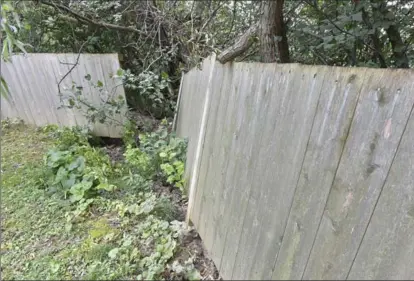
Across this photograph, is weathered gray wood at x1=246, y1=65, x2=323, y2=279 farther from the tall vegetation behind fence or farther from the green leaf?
the green leaf

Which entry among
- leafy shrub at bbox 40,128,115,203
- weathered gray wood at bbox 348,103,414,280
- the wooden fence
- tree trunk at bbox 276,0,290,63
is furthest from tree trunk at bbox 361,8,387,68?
the wooden fence

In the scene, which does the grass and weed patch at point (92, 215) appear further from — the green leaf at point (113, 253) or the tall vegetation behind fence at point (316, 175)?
the tall vegetation behind fence at point (316, 175)

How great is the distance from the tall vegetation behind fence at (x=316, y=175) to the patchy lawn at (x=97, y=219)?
0.51m

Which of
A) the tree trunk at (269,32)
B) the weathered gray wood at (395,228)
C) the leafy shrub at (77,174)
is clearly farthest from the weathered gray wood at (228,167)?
the leafy shrub at (77,174)

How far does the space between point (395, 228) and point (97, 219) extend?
2.41 m

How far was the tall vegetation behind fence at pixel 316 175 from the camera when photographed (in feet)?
2.53

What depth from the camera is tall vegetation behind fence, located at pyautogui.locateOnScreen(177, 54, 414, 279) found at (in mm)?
772

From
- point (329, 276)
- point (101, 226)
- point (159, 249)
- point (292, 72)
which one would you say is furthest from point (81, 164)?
point (329, 276)

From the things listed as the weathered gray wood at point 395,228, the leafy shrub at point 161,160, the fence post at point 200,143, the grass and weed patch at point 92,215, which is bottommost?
the grass and weed patch at point 92,215

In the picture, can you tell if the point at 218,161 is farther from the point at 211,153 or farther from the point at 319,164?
the point at 319,164

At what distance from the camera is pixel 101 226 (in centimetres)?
251

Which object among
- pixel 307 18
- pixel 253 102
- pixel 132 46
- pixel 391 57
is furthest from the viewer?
pixel 132 46

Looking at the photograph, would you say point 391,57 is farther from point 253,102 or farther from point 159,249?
point 159,249

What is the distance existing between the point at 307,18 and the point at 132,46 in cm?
302
